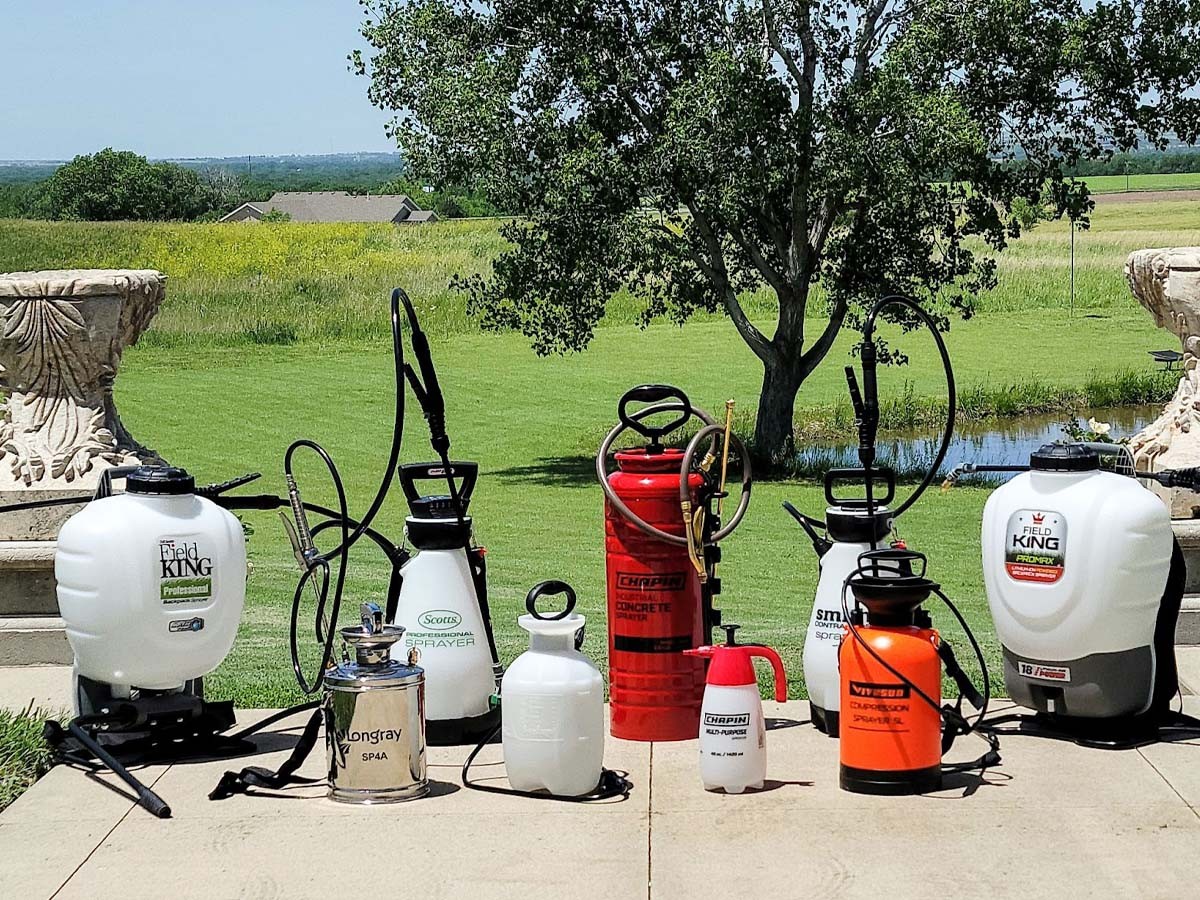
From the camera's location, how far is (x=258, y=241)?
54219 millimetres

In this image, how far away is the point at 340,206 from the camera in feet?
313

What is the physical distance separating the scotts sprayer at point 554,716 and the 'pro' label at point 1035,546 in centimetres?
141

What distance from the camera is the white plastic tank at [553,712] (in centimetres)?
476

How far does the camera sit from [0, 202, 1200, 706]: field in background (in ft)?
35.0

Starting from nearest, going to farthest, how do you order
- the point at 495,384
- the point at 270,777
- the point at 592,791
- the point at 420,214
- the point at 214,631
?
the point at 592,791 → the point at 270,777 → the point at 214,631 → the point at 495,384 → the point at 420,214

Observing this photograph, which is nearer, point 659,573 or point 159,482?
point 159,482

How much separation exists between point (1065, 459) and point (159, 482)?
9.43 ft

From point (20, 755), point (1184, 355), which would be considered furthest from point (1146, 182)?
point (20, 755)

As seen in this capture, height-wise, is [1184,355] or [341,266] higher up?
[1184,355]

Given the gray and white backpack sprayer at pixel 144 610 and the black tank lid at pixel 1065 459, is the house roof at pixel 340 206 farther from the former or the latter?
the black tank lid at pixel 1065 459

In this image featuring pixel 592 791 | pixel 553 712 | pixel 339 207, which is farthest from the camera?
pixel 339 207

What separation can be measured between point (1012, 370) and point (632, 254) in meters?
12.2

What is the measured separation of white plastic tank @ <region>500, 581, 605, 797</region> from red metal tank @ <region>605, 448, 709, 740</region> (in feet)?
1.95

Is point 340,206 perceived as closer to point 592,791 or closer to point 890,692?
point 592,791
